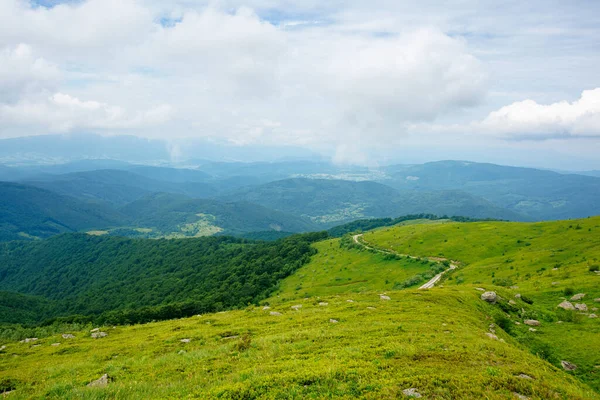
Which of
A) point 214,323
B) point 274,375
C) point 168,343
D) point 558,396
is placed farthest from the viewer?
point 214,323

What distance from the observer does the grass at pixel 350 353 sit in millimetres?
12281

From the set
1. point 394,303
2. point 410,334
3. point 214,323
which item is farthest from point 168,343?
point 394,303

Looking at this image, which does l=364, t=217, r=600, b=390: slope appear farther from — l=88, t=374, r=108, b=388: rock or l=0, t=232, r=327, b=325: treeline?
l=0, t=232, r=327, b=325: treeline

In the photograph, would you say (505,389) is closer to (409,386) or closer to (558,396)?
(558,396)

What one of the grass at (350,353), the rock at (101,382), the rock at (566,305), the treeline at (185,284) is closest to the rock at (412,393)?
the grass at (350,353)

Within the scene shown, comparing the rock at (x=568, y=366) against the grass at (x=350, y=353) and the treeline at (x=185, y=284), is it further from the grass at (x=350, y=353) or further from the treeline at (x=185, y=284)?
the treeline at (x=185, y=284)

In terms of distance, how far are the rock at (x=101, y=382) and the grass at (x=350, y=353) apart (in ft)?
1.30

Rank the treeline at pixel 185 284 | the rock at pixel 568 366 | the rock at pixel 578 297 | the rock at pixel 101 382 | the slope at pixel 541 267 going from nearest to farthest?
the rock at pixel 101 382 < the rock at pixel 568 366 < the slope at pixel 541 267 < the rock at pixel 578 297 < the treeline at pixel 185 284

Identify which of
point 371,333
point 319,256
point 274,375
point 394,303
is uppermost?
point 274,375

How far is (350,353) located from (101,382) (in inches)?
503

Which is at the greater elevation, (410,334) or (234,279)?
(410,334)

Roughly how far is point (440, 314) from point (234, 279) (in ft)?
301

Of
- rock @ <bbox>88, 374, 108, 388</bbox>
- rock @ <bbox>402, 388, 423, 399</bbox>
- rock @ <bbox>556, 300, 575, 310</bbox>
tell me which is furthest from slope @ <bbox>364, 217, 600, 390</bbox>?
rock @ <bbox>88, 374, 108, 388</bbox>

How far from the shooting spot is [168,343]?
73.7ft
